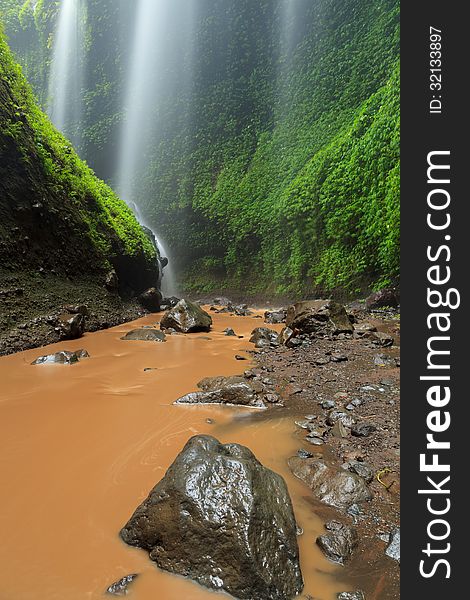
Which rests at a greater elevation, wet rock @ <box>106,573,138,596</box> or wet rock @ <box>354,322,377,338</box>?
wet rock @ <box>354,322,377,338</box>

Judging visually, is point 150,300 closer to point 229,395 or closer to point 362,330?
point 362,330

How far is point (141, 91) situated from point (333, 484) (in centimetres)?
3067

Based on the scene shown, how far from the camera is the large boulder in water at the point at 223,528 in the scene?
164cm

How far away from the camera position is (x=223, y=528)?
5.67 ft

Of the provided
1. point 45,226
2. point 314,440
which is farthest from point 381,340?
point 45,226

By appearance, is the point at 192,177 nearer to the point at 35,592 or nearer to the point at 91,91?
the point at 91,91

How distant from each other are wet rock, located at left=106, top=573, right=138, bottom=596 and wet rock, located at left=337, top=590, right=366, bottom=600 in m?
0.91

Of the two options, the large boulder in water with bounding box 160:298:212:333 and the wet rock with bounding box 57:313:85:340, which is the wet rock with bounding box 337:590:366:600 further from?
the large boulder in water with bounding box 160:298:212:333

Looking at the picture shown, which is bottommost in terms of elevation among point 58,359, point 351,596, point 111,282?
point 351,596

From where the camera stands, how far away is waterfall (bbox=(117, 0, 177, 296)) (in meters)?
26.3

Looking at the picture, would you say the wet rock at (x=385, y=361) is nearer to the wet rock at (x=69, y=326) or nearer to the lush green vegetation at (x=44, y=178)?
the wet rock at (x=69, y=326)

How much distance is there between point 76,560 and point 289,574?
1.00 m

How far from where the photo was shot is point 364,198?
13.5 m

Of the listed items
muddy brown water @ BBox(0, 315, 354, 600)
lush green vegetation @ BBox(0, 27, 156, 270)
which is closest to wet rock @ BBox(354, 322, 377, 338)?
muddy brown water @ BBox(0, 315, 354, 600)
